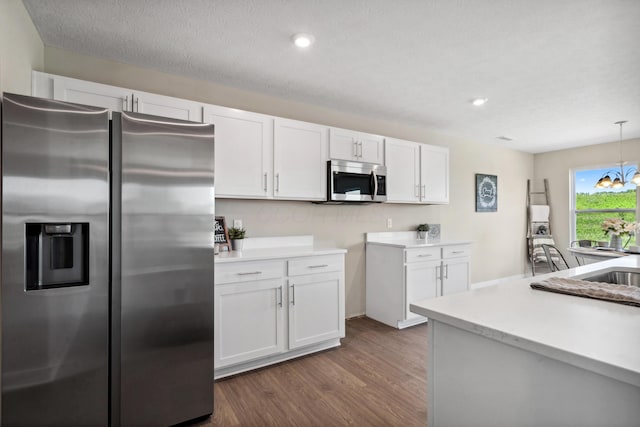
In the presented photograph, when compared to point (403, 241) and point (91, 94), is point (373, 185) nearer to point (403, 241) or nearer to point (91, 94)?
point (403, 241)

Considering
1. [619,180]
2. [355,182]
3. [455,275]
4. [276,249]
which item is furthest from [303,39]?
[619,180]

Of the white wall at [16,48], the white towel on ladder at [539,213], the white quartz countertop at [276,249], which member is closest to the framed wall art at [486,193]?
the white towel on ladder at [539,213]

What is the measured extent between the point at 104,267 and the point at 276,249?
5.19 ft

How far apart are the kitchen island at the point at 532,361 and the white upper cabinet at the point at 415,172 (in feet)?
8.13

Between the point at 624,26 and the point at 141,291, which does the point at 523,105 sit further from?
the point at 141,291

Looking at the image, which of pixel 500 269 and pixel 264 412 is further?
pixel 500 269

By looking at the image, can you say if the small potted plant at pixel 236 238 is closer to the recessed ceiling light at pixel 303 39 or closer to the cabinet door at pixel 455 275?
the recessed ceiling light at pixel 303 39

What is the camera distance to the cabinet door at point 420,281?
341 centimetres

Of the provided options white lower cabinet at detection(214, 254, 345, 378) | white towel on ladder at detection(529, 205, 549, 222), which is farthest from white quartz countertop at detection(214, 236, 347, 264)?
white towel on ladder at detection(529, 205, 549, 222)

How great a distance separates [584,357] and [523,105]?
336 centimetres

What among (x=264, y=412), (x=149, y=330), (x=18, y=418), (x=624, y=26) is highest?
(x=624, y=26)

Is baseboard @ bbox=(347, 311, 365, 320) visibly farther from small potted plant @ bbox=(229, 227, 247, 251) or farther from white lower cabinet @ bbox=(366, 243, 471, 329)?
small potted plant @ bbox=(229, 227, 247, 251)

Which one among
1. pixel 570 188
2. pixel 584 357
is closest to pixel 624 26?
pixel 584 357

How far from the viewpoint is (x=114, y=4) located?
6.00 ft
